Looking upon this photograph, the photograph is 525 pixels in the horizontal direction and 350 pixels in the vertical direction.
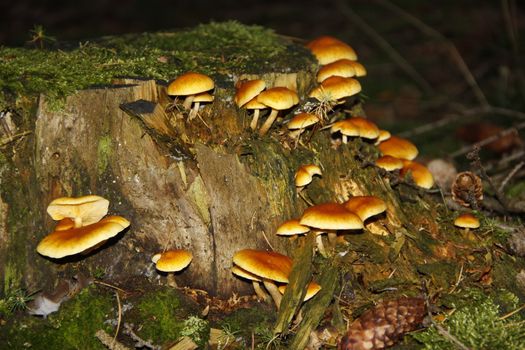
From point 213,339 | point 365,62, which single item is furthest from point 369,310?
point 365,62

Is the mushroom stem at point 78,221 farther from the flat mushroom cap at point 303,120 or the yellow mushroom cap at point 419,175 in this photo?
the yellow mushroom cap at point 419,175

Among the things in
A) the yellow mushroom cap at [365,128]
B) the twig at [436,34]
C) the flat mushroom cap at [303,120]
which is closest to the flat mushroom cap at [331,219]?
the flat mushroom cap at [303,120]

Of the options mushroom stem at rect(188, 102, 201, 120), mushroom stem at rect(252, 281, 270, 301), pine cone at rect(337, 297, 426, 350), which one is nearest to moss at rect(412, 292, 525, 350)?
pine cone at rect(337, 297, 426, 350)

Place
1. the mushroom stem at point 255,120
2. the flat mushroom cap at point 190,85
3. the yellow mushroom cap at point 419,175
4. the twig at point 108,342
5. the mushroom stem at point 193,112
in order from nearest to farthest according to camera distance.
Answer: the twig at point 108,342, the flat mushroom cap at point 190,85, the mushroom stem at point 193,112, the mushroom stem at point 255,120, the yellow mushroom cap at point 419,175

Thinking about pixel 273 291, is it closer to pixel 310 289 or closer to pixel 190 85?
pixel 310 289

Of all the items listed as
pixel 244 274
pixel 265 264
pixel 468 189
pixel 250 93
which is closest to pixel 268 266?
pixel 265 264

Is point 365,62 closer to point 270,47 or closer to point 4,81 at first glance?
point 270,47

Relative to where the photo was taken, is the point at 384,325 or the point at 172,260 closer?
the point at 384,325

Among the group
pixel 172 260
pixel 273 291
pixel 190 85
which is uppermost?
pixel 190 85
